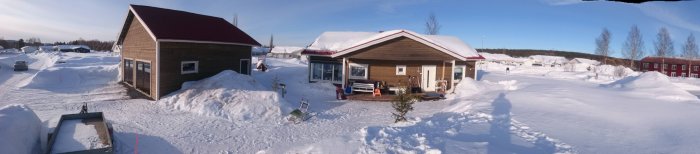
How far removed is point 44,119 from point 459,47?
20936 mm

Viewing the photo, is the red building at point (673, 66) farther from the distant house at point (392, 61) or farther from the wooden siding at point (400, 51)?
the wooden siding at point (400, 51)

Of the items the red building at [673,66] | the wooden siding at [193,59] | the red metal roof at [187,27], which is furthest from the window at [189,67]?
the red building at [673,66]

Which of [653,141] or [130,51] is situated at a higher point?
[130,51]

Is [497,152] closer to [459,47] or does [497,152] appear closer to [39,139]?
[39,139]

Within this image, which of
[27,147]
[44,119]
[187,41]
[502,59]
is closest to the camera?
[27,147]

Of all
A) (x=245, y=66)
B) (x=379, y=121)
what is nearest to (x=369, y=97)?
(x=379, y=121)

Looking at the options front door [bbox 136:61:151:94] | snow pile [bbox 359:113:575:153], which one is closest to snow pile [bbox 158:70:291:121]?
front door [bbox 136:61:151:94]

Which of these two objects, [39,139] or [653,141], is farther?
[39,139]

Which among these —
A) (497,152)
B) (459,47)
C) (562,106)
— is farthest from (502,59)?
(497,152)

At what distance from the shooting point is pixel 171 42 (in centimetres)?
1562

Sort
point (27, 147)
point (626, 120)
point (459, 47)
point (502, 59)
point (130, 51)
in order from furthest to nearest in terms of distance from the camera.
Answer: point (502, 59) → point (459, 47) → point (130, 51) → point (626, 120) → point (27, 147)

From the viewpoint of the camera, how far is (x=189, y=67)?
1661 cm

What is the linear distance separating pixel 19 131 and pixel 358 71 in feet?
48.2

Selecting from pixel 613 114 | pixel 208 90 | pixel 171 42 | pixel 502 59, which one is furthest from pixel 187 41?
pixel 502 59
